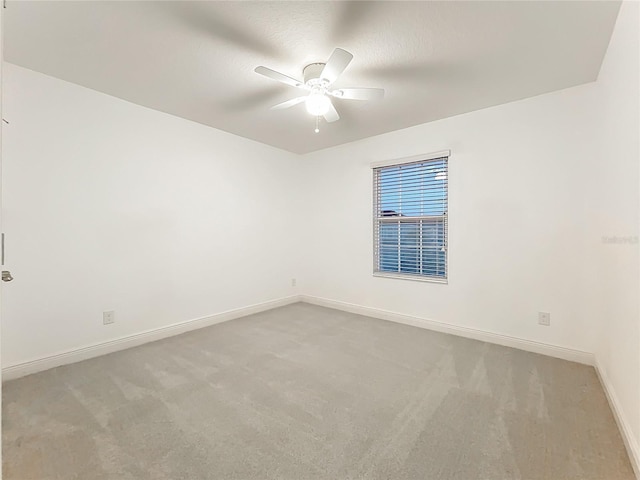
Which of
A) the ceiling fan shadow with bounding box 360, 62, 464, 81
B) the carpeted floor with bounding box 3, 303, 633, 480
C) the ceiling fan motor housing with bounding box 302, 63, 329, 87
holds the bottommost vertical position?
the carpeted floor with bounding box 3, 303, 633, 480

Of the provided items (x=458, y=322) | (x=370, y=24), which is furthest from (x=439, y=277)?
(x=370, y=24)

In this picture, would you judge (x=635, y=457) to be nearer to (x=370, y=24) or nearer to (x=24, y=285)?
(x=370, y=24)

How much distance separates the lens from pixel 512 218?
313cm

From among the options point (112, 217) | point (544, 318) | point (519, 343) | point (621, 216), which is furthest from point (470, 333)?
point (112, 217)

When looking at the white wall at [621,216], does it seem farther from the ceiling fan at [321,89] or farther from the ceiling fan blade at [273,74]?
the ceiling fan blade at [273,74]

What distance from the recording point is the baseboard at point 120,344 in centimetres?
257

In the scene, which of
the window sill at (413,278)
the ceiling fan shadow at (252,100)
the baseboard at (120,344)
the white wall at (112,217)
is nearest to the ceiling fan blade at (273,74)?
the ceiling fan shadow at (252,100)

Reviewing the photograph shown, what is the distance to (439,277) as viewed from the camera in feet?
12.1

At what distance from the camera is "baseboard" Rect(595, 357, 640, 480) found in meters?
1.62

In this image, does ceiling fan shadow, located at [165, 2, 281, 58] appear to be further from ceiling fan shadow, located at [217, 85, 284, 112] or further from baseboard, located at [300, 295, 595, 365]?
baseboard, located at [300, 295, 595, 365]

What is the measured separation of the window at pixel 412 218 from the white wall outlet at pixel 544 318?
0.98 m

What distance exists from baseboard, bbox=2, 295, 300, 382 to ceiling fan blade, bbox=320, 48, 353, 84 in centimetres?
298

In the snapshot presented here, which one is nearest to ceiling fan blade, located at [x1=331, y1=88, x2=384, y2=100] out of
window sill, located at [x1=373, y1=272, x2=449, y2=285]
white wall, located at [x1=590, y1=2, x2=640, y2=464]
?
white wall, located at [x1=590, y1=2, x2=640, y2=464]

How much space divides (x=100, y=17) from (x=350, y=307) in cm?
387
